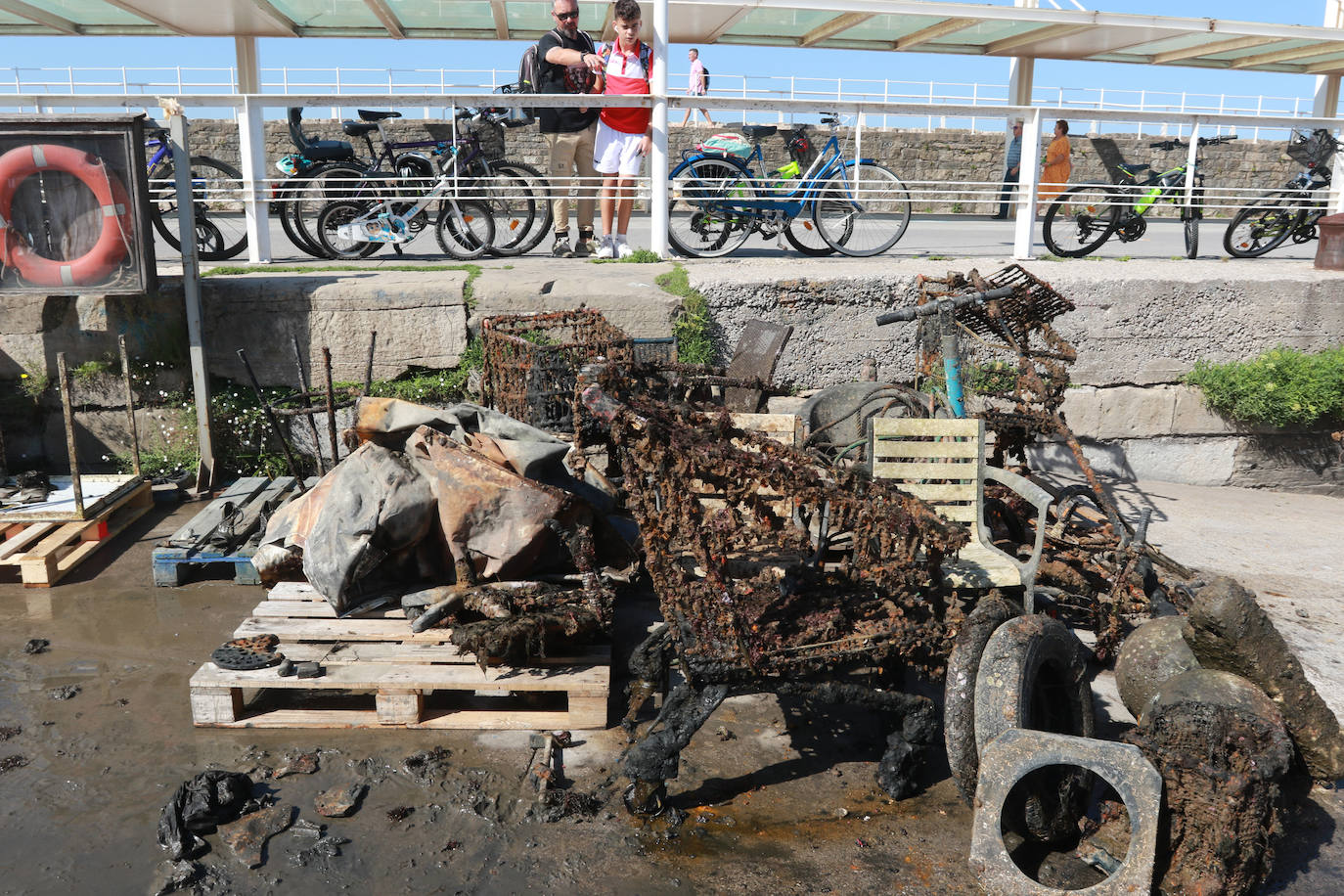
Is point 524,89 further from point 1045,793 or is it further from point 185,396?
point 1045,793

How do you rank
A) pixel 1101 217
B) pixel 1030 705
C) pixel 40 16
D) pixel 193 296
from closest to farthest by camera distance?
pixel 1030 705
pixel 193 296
pixel 1101 217
pixel 40 16

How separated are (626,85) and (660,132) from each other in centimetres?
59

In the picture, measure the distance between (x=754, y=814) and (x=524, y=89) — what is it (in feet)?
20.3

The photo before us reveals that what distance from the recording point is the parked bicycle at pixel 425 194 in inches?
290

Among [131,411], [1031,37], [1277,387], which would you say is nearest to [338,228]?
[131,411]

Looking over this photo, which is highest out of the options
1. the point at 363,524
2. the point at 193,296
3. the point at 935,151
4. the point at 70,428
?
the point at 935,151

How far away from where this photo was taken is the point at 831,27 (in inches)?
434

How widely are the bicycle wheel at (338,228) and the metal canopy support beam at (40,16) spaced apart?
15.5ft

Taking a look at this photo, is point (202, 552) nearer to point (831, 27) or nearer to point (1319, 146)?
point (831, 27)

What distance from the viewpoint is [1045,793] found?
3.03 meters

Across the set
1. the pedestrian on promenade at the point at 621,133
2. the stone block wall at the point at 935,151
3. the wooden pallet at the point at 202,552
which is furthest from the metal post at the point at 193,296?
the stone block wall at the point at 935,151

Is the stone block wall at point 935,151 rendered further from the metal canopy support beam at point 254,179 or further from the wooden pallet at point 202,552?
the wooden pallet at point 202,552

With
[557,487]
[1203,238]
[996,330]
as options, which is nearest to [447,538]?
[557,487]

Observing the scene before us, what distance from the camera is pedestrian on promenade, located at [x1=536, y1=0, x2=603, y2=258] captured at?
7461 mm
